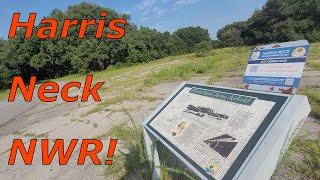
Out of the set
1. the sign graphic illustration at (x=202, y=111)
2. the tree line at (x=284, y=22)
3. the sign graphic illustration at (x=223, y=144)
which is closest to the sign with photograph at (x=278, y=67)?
the sign graphic illustration at (x=202, y=111)

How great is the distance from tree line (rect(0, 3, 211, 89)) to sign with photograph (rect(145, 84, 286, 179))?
31161 mm

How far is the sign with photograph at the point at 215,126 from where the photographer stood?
202 centimetres

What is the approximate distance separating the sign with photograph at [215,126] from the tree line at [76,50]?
3116cm

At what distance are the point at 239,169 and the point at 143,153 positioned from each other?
79.4 inches

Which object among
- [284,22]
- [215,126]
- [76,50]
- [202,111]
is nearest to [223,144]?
[215,126]

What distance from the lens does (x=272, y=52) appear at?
3629 millimetres

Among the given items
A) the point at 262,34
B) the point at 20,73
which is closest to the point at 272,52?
the point at 20,73

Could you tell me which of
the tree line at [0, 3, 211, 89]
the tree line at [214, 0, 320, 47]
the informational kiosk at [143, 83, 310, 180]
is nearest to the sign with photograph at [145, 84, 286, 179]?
the informational kiosk at [143, 83, 310, 180]

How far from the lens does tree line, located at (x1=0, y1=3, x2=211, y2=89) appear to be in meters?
33.6

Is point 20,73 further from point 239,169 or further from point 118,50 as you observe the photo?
point 239,169
